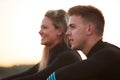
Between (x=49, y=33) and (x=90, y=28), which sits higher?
(x=90, y=28)

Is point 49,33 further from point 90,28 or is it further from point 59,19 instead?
point 90,28

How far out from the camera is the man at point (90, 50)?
1.65 m

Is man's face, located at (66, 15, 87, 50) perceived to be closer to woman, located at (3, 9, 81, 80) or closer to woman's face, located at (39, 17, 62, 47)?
woman, located at (3, 9, 81, 80)

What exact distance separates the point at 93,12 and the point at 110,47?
280 mm

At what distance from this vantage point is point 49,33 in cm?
255

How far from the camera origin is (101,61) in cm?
165

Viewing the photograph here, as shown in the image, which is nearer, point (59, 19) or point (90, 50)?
point (90, 50)

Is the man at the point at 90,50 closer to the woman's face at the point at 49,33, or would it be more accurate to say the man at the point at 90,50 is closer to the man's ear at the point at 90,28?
the man's ear at the point at 90,28

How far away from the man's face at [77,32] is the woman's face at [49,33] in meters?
0.57

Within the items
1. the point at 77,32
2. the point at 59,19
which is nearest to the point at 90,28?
the point at 77,32

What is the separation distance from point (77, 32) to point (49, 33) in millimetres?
641

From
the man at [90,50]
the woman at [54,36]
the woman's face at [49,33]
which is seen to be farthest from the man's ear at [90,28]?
the woman's face at [49,33]

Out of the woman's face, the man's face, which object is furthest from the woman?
the man's face

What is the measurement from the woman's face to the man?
57cm
